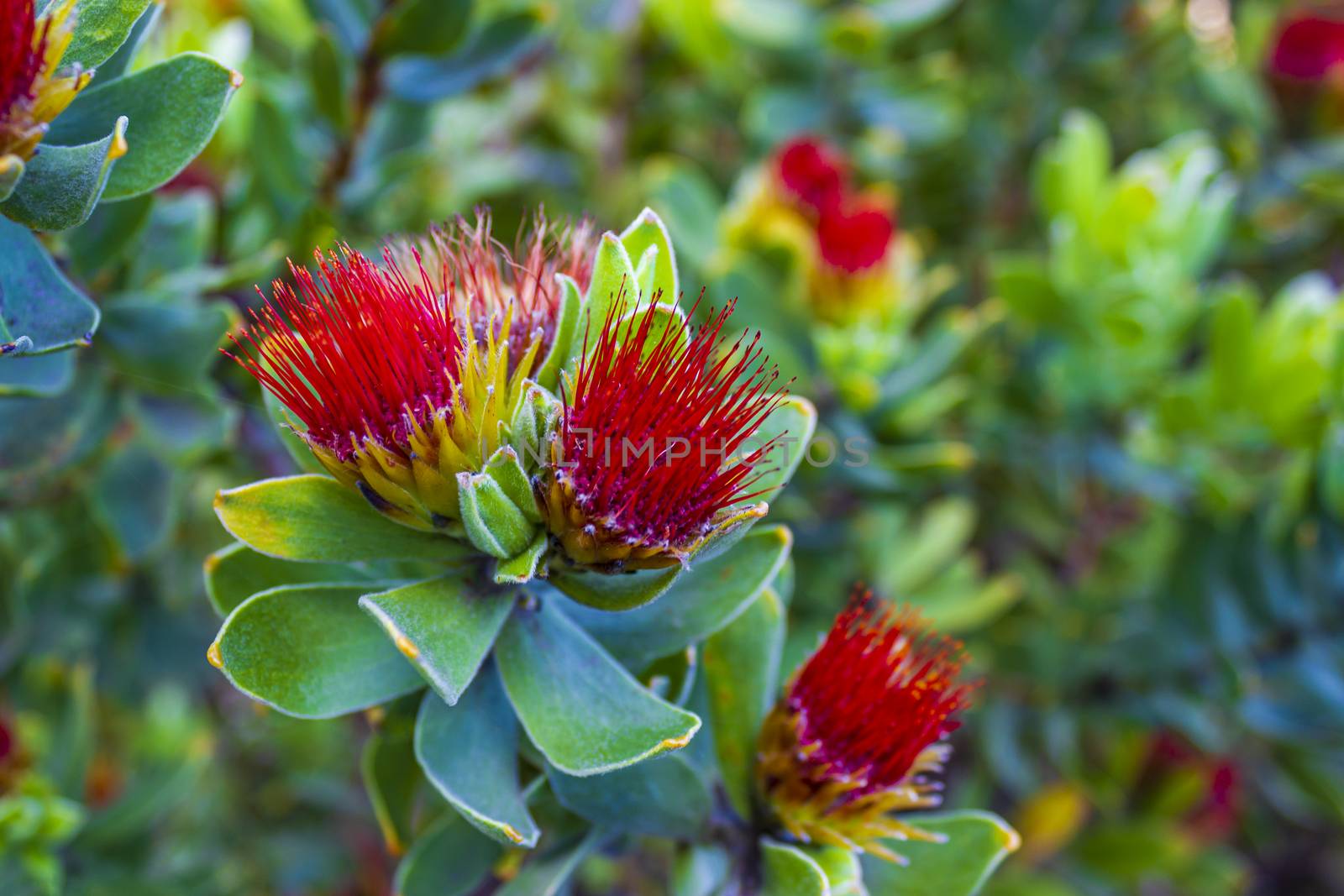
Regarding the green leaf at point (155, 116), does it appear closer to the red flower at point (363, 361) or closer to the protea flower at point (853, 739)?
the red flower at point (363, 361)

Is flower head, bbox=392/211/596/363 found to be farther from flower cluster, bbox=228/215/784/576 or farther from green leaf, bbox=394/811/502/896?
green leaf, bbox=394/811/502/896

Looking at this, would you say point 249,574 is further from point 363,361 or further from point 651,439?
point 651,439

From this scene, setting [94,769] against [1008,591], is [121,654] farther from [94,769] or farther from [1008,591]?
[1008,591]

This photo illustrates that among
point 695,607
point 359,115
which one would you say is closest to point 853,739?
point 695,607

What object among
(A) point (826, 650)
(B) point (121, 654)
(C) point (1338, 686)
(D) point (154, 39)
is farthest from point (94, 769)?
(C) point (1338, 686)

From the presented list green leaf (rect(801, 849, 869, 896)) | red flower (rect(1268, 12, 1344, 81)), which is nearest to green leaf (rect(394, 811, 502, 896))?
green leaf (rect(801, 849, 869, 896))

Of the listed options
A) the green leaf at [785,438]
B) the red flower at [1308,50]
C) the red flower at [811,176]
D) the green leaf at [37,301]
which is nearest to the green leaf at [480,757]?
the green leaf at [785,438]
